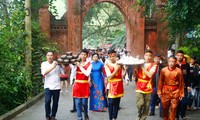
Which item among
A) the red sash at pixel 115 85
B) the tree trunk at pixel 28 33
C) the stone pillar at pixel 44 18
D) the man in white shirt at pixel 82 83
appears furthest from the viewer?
the stone pillar at pixel 44 18

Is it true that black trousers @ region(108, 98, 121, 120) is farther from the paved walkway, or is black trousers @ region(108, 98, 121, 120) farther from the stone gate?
the stone gate

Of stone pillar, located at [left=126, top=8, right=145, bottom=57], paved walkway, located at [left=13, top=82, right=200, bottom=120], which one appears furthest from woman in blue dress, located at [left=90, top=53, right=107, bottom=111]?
stone pillar, located at [left=126, top=8, right=145, bottom=57]

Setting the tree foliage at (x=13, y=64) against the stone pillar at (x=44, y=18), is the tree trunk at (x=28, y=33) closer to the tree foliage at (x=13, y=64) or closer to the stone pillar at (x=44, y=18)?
the tree foliage at (x=13, y=64)

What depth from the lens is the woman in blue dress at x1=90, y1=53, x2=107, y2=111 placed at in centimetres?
894

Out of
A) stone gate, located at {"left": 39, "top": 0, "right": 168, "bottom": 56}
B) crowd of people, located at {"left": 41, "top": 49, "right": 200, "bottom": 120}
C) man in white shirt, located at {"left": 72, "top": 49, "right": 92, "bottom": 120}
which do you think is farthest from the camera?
stone gate, located at {"left": 39, "top": 0, "right": 168, "bottom": 56}

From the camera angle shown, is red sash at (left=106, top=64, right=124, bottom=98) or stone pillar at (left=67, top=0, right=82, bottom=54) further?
stone pillar at (left=67, top=0, right=82, bottom=54)

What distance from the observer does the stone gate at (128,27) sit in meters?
20.0

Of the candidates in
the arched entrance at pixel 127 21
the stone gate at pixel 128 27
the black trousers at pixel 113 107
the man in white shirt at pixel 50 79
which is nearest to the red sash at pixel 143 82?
the black trousers at pixel 113 107

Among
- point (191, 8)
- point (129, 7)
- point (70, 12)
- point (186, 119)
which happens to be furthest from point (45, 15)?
point (186, 119)

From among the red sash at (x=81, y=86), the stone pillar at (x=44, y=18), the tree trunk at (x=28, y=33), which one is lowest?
the red sash at (x=81, y=86)

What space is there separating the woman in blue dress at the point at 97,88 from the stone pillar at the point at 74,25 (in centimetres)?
1074

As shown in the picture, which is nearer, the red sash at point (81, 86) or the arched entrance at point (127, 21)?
the red sash at point (81, 86)

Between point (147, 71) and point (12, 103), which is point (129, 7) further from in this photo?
point (147, 71)

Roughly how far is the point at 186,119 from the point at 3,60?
5.30 meters
